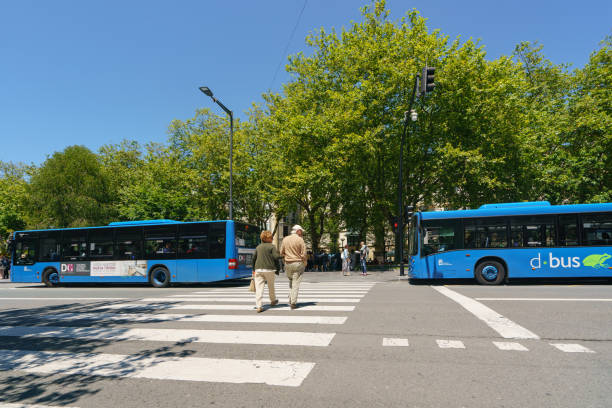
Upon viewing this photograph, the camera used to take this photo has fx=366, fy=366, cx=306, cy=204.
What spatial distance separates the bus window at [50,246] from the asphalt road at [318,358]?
11171 mm

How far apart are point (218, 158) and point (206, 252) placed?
65.8 ft

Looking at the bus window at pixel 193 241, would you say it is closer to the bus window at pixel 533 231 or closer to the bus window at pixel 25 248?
the bus window at pixel 25 248

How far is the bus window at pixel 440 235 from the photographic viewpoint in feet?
45.9

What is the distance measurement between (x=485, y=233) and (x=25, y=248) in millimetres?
21127

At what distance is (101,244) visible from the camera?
16328mm

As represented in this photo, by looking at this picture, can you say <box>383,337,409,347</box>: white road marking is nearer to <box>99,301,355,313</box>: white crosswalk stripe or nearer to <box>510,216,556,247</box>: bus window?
<box>99,301,355,313</box>: white crosswalk stripe

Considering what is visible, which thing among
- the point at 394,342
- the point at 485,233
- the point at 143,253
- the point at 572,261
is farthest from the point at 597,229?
the point at 143,253

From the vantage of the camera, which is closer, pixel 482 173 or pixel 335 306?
pixel 335 306

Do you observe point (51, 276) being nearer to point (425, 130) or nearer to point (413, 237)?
point (413, 237)

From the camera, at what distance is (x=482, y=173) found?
2255 centimetres

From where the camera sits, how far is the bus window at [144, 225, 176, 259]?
15.4 meters

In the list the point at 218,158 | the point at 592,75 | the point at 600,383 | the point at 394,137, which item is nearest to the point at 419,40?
the point at 394,137

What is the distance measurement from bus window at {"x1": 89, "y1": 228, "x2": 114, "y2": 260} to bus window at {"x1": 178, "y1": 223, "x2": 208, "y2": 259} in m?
3.56

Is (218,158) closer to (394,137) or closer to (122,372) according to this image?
(394,137)
